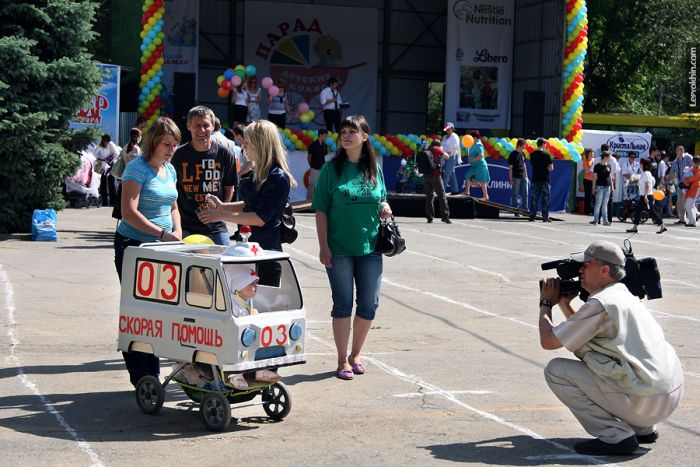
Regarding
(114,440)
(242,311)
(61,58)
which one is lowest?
(114,440)

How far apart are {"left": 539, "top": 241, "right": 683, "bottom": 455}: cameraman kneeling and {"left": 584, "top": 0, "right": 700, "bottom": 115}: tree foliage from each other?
3653 centimetres

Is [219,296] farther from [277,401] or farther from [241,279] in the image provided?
[277,401]

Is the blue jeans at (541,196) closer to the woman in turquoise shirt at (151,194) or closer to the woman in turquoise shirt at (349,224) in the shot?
the woman in turquoise shirt at (349,224)

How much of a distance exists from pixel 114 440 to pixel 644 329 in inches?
122

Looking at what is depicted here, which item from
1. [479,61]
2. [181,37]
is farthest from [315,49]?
[181,37]

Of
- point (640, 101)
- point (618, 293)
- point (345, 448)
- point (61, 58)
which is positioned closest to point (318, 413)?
point (345, 448)

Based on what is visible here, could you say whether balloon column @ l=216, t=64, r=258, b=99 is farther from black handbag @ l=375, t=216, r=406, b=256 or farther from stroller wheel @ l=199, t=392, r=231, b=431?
stroller wheel @ l=199, t=392, r=231, b=431

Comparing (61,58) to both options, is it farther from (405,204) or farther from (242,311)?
(242,311)

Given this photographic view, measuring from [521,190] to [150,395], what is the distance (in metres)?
20.6

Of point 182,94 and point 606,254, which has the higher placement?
point 182,94

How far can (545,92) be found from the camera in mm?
32281

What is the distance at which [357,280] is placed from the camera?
8.48 m

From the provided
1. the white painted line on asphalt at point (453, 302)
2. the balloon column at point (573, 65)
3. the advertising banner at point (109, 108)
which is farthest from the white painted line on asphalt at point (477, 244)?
the balloon column at point (573, 65)

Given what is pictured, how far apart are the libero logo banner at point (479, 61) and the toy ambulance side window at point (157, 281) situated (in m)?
27.6
